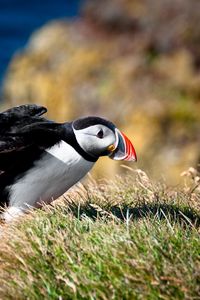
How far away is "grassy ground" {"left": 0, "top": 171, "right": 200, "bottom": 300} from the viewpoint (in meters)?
5.42

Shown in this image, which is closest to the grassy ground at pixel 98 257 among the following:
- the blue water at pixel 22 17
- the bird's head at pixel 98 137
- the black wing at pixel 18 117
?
the bird's head at pixel 98 137

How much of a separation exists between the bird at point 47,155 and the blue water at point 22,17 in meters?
35.8

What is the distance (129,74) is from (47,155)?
1269 centimetres

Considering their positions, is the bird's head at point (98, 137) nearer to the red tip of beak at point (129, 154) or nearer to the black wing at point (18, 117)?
the red tip of beak at point (129, 154)

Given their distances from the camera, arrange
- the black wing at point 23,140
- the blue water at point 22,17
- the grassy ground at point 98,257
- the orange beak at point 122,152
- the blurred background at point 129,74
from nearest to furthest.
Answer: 1. the grassy ground at point 98,257
2. the black wing at point 23,140
3. the orange beak at point 122,152
4. the blurred background at point 129,74
5. the blue water at point 22,17

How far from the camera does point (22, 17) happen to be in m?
55.0

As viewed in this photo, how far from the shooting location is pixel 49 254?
5.87 metres

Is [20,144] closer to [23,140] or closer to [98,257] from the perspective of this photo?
[23,140]

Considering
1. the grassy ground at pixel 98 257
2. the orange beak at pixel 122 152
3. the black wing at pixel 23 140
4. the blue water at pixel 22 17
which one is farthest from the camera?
the blue water at pixel 22 17

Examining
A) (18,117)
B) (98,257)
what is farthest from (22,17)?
(98,257)

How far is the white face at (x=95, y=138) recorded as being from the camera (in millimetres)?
6867

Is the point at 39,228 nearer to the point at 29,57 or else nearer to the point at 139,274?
the point at 139,274

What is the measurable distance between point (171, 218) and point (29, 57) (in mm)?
16798

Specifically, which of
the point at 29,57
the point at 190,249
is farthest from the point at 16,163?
the point at 29,57
